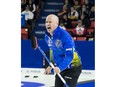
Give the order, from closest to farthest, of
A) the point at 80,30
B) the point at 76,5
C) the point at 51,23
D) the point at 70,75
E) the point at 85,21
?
1. the point at 51,23
2. the point at 70,75
3. the point at 80,30
4. the point at 85,21
5. the point at 76,5

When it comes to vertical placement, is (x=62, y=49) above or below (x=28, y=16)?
below

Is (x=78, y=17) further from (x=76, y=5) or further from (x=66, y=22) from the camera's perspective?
(x=76, y=5)

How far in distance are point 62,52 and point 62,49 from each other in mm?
36

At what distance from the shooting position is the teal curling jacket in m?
3.03

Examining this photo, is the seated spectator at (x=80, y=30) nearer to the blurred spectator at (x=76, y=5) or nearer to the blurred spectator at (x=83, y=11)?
the blurred spectator at (x=83, y=11)

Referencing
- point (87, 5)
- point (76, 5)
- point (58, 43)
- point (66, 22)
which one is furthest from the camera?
point (76, 5)

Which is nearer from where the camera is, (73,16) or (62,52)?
(62,52)

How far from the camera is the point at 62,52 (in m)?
3.20

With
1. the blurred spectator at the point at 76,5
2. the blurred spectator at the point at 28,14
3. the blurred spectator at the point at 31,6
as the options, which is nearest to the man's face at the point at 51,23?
the blurred spectator at the point at 76,5

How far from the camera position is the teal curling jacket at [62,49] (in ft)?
9.95

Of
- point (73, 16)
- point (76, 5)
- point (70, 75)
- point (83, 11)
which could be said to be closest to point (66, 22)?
point (73, 16)

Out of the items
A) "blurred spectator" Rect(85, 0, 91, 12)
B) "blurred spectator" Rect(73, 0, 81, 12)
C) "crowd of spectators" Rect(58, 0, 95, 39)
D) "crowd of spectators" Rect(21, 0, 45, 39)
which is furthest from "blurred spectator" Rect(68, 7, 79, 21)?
"crowd of spectators" Rect(21, 0, 45, 39)

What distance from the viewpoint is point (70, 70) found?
3305mm
